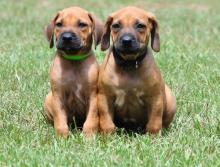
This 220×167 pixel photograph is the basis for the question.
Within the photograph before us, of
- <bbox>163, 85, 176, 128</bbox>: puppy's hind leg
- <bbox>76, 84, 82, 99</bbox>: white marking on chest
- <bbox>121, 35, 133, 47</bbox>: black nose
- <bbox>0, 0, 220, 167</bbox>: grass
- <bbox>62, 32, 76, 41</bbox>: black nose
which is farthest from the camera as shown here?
<bbox>163, 85, 176, 128</bbox>: puppy's hind leg

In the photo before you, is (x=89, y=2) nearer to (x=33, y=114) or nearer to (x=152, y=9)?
(x=152, y=9)

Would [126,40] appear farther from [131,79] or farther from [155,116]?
[155,116]

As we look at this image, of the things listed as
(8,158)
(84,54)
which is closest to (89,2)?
(84,54)

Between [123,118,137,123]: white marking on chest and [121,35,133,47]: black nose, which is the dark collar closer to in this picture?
[121,35,133,47]: black nose

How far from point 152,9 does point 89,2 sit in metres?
2.04

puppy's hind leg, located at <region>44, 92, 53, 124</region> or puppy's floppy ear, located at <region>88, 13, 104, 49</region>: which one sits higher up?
puppy's floppy ear, located at <region>88, 13, 104, 49</region>

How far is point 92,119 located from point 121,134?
1.04 feet

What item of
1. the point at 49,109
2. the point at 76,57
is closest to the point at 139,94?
the point at 76,57

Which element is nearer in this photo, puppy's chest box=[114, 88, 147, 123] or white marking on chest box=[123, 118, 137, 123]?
puppy's chest box=[114, 88, 147, 123]

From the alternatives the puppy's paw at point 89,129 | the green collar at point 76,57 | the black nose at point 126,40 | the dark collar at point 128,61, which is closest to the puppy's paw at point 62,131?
the puppy's paw at point 89,129

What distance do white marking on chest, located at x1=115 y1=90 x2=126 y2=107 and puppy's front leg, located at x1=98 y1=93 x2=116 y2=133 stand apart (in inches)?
3.9

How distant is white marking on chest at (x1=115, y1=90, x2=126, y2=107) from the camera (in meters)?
6.64

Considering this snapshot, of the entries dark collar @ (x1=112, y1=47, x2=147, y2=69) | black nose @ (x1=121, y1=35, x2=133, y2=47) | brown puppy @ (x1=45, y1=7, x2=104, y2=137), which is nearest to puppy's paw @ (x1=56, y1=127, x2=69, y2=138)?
brown puppy @ (x1=45, y1=7, x2=104, y2=137)

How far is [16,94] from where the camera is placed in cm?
827
